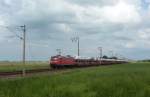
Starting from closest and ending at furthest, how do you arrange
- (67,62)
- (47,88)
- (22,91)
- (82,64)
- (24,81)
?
(22,91), (47,88), (24,81), (67,62), (82,64)

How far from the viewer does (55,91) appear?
4009 cm

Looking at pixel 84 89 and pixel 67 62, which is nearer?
pixel 84 89

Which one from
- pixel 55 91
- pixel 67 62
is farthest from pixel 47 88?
pixel 67 62

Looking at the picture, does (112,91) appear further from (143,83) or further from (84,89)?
(143,83)

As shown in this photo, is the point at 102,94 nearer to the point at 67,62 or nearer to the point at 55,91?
the point at 55,91

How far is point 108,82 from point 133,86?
2.88m

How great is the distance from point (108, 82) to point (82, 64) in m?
62.2

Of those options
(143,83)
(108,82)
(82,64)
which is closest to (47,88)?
(108,82)

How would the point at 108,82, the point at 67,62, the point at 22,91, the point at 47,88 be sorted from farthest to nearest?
the point at 67,62 < the point at 108,82 < the point at 47,88 < the point at 22,91

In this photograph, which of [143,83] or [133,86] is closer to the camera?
[133,86]

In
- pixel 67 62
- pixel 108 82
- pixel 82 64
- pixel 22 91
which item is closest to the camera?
pixel 22 91

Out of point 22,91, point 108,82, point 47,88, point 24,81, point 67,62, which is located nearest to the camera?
point 22,91

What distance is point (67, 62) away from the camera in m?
96.4

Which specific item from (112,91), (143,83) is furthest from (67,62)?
(112,91)
